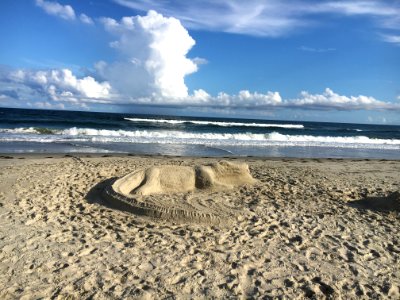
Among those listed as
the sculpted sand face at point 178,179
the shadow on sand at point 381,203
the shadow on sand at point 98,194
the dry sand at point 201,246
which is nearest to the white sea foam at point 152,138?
the shadow on sand at point 98,194

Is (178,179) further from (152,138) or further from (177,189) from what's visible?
(152,138)

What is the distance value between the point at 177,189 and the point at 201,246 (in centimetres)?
257

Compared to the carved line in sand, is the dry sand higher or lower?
lower

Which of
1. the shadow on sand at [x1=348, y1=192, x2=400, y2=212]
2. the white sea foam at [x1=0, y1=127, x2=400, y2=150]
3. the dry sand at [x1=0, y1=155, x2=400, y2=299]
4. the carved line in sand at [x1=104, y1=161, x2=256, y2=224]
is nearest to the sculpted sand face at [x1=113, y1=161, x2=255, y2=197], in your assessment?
the carved line in sand at [x1=104, y1=161, x2=256, y2=224]

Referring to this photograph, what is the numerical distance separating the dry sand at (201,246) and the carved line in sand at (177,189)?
0.15 m

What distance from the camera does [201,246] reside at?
523 cm

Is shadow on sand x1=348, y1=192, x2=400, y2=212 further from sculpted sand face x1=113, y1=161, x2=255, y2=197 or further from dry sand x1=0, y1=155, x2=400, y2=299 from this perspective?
sculpted sand face x1=113, y1=161, x2=255, y2=197

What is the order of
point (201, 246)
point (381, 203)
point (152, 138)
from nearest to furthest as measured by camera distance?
point (201, 246) < point (381, 203) < point (152, 138)

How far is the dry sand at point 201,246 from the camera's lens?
13.8 ft

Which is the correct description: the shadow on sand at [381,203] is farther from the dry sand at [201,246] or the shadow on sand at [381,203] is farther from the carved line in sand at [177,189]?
the carved line in sand at [177,189]

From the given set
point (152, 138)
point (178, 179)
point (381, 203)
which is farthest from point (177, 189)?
point (152, 138)

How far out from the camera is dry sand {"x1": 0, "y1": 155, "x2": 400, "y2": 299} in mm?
4191

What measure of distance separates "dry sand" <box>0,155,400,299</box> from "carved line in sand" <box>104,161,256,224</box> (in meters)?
0.15

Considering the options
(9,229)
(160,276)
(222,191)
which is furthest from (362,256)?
(9,229)
